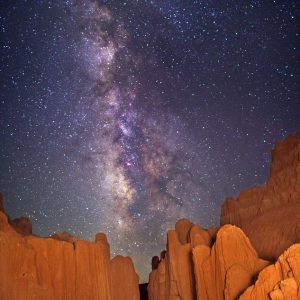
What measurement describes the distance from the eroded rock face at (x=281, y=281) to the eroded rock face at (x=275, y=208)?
1047cm

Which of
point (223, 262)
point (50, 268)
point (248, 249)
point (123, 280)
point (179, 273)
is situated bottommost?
point (223, 262)

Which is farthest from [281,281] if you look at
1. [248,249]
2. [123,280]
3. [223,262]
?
[123,280]

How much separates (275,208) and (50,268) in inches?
678

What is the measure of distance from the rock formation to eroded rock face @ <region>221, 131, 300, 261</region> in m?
11.4

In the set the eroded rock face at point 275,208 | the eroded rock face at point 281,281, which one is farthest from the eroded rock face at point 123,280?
the eroded rock face at point 281,281

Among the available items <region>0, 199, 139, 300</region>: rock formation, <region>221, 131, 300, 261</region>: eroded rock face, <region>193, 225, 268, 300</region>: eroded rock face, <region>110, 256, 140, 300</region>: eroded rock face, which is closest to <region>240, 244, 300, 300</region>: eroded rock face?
<region>193, 225, 268, 300</region>: eroded rock face

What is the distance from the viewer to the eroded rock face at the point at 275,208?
23.9 m

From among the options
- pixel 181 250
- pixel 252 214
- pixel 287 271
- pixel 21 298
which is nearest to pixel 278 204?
pixel 252 214

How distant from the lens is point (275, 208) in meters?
28.3

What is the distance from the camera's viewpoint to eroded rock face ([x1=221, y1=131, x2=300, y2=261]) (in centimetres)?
2391

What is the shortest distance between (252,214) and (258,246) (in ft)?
21.8

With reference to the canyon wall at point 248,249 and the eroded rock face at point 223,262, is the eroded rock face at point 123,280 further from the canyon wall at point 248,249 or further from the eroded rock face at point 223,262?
the eroded rock face at point 223,262

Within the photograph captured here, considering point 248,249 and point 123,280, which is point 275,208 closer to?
point 248,249

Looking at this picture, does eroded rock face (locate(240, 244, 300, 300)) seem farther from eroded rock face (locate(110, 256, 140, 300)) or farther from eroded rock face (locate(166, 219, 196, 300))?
eroded rock face (locate(110, 256, 140, 300))
